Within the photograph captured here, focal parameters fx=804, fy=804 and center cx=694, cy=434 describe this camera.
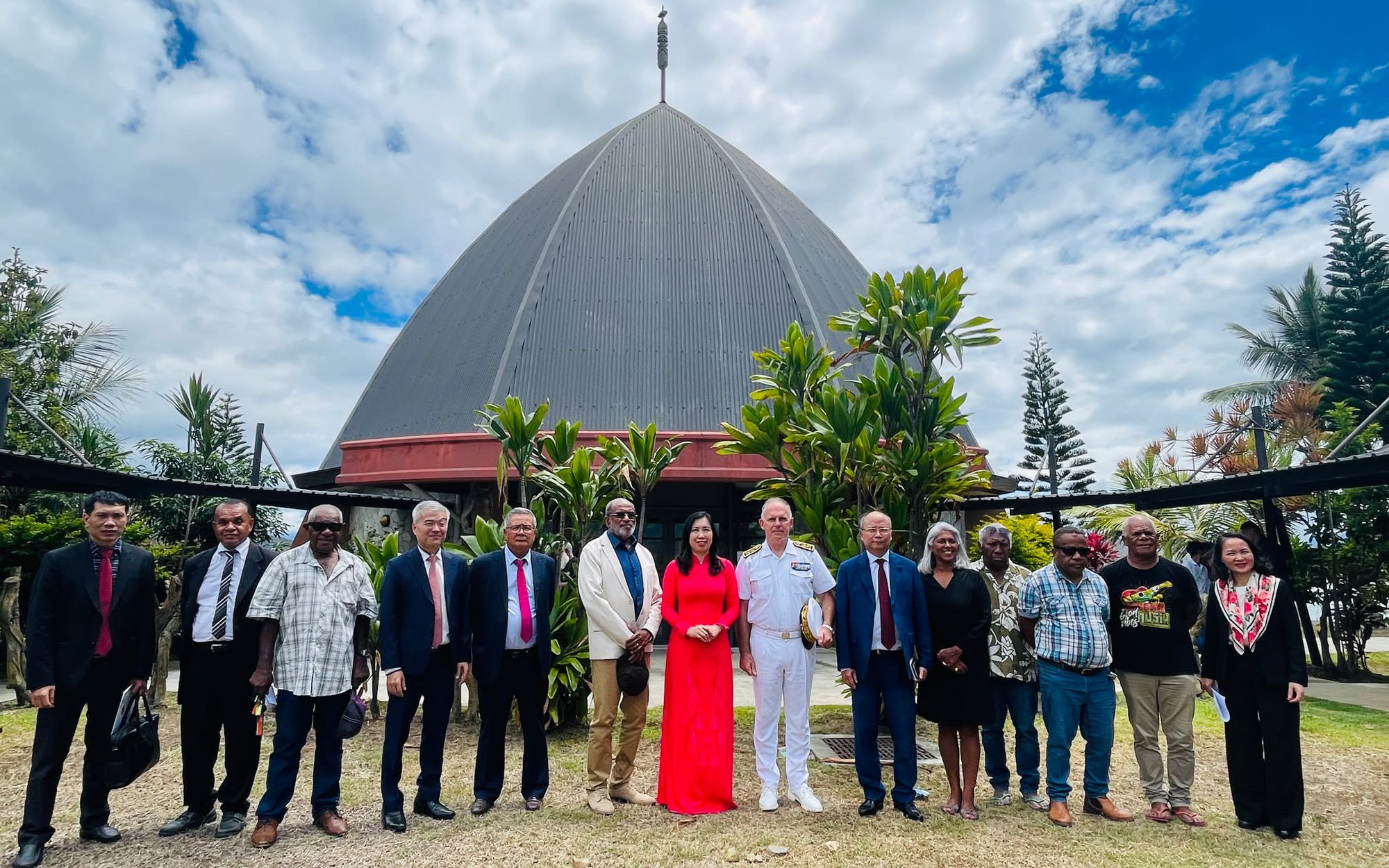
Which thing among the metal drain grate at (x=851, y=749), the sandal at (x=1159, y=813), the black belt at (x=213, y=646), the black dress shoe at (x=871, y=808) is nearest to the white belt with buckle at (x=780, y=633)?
the black dress shoe at (x=871, y=808)

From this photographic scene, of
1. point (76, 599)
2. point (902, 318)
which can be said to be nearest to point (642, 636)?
point (76, 599)

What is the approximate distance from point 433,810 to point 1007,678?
3.30m

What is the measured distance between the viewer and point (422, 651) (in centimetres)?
428

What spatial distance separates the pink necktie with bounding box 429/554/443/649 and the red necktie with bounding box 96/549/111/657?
1.54 m

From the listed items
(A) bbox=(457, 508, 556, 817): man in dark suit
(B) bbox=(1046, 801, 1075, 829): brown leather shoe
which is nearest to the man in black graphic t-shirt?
(B) bbox=(1046, 801, 1075, 829): brown leather shoe

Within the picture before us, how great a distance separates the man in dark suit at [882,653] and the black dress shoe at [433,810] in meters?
2.27

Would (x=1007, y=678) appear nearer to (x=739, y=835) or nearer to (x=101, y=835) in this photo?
(x=739, y=835)

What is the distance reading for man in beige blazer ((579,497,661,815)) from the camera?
459 cm

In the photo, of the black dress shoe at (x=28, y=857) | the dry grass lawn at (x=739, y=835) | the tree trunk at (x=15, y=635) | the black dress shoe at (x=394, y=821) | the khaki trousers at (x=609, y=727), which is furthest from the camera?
the tree trunk at (x=15, y=635)

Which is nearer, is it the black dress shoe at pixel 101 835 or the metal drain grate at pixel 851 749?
the black dress shoe at pixel 101 835

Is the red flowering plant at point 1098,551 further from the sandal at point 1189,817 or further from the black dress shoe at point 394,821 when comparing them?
the black dress shoe at point 394,821

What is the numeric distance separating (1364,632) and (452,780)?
1239 cm

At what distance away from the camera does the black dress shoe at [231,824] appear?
411 centimetres

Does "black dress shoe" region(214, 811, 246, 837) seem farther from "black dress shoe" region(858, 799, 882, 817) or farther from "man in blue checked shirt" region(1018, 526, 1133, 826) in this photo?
"man in blue checked shirt" region(1018, 526, 1133, 826)
